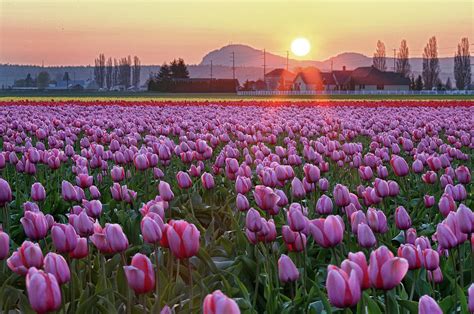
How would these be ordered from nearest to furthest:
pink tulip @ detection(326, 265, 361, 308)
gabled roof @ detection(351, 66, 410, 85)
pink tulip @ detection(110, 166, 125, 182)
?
pink tulip @ detection(326, 265, 361, 308)
pink tulip @ detection(110, 166, 125, 182)
gabled roof @ detection(351, 66, 410, 85)

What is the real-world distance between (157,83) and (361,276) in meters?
104

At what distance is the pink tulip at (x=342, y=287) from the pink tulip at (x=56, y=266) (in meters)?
1.12

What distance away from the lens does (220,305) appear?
1971 millimetres

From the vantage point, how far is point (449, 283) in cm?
416

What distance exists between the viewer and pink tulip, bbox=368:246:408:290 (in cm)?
258

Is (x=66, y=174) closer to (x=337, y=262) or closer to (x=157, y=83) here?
(x=337, y=262)

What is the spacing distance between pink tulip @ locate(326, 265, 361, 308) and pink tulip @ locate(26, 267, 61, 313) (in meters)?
0.96

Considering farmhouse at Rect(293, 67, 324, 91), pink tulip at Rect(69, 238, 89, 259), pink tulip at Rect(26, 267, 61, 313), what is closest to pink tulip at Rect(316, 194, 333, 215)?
pink tulip at Rect(69, 238, 89, 259)

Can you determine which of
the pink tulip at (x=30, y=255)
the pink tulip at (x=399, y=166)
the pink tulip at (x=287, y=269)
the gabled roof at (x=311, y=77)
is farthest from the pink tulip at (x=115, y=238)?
the gabled roof at (x=311, y=77)

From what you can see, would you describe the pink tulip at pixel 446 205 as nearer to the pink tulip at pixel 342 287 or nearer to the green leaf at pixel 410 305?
the green leaf at pixel 410 305

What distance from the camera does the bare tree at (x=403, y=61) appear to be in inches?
5679

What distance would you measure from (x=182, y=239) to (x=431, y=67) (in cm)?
13912

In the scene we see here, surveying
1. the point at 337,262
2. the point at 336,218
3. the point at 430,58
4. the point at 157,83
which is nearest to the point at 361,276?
the point at 336,218

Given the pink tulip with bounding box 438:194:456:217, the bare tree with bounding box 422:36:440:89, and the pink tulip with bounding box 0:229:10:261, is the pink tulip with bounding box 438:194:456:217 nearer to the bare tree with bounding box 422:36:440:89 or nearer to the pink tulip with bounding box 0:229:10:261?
the pink tulip with bounding box 0:229:10:261
